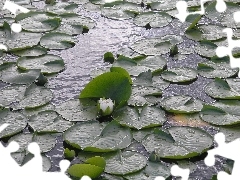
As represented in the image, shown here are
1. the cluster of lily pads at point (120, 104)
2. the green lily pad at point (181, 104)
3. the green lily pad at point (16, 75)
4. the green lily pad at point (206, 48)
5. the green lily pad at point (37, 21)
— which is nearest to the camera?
the cluster of lily pads at point (120, 104)

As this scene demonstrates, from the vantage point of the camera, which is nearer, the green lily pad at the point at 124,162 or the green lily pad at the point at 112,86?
the green lily pad at the point at 124,162

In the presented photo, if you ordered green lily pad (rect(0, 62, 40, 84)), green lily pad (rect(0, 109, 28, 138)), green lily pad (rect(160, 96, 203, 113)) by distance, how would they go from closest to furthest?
green lily pad (rect(0, 109, 28, 138)) → green lily pad (rect(160, 96, 203, 113)) → green lily pad (rect(0, 62, 40, 84))

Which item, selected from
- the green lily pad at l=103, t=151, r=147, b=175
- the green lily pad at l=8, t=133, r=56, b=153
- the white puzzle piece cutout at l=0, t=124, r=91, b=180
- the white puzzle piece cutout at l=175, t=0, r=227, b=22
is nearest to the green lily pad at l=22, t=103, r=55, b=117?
the green lily pad at l=8, t=133, r=56, b=153

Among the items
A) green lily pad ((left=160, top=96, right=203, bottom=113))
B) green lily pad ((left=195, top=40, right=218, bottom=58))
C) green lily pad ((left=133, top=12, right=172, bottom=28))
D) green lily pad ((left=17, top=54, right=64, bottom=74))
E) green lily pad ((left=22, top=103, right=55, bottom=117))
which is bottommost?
green lily pad ((left=22, top=103, right=55, bottom=117))

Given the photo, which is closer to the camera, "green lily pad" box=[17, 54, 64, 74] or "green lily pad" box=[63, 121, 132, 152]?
"green lily pad" box=[63, 121, 132, 152]

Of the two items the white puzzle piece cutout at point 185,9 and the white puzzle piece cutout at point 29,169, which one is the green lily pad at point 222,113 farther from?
the white puzzle piece cutout at point 185,9

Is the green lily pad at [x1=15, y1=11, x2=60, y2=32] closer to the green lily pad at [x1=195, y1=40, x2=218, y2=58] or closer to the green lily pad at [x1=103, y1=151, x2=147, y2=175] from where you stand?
the green lily pad at [x1=195, y1=40, x2=218, y2=58]

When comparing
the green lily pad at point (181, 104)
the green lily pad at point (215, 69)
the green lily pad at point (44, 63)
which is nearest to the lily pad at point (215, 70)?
the green lily pad at point (215, 69)
